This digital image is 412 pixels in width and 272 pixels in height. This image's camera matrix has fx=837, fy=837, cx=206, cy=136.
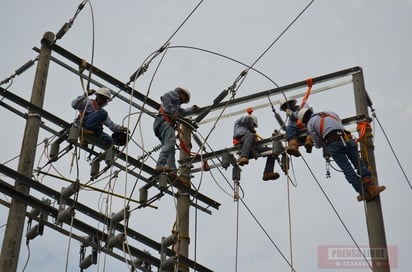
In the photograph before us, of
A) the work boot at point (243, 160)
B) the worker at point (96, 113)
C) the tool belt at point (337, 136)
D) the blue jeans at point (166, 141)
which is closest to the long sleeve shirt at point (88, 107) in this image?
the worker at point (96, 113)

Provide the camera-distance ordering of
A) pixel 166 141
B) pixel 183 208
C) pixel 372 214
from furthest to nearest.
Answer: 1. pixel 166 141
2. pixel 183 208
3. pixel 372 214

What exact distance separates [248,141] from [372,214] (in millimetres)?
2992

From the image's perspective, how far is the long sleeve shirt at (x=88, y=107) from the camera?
12602mm

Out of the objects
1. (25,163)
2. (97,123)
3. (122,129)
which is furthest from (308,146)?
(25,163)

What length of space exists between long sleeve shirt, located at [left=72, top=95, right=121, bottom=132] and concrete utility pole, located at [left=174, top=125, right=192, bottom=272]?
3.58 feet

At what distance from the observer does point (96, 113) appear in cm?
1232

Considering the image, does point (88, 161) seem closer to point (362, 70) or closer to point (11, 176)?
point (11, 176)

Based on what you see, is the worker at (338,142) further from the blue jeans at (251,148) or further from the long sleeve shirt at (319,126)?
the blue jeans at (251,148)

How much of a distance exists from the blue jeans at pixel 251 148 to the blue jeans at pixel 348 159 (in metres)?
1.30

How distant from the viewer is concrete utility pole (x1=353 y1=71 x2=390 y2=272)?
9633 mm

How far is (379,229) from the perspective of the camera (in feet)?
32.8

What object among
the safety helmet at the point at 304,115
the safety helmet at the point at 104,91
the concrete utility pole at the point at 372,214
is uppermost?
the safety helmet at the point at 104,91

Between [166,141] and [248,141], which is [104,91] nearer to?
[166,141]

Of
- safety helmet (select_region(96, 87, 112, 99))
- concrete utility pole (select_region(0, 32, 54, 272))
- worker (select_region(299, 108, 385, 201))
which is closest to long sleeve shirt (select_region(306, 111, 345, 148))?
worker (select_region(299, 108, 385, 201))
